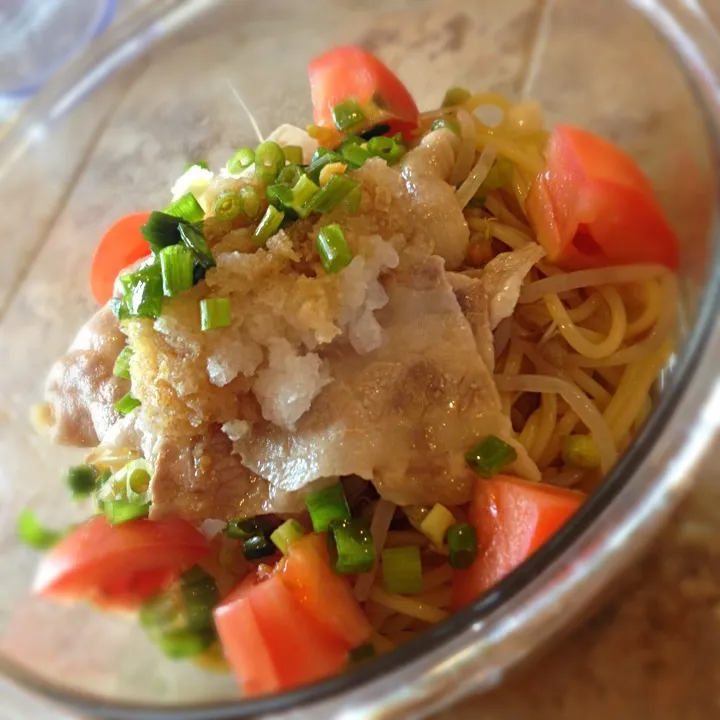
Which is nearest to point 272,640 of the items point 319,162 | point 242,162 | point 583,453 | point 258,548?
point 258,548

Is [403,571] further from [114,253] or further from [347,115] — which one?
[114,253]

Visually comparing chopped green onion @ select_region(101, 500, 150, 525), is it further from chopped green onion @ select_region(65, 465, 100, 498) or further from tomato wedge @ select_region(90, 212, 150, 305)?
tomato wedge @ select_region(90, 212, 150, 305)

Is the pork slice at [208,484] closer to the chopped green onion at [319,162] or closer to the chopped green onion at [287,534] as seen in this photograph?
the chopped green onion at [287,534]

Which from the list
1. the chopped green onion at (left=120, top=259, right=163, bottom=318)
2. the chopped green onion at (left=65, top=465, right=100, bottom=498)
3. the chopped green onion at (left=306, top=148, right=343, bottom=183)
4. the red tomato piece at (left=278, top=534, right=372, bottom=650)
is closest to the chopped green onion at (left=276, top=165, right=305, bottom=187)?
the chopped green onion at (left=306, top=148, right=343, bottom=183)

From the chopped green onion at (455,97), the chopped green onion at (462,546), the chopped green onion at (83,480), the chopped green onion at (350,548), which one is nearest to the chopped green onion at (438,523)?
the chopped green onion at (462,546)

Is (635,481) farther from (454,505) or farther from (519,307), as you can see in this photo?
(519,307)

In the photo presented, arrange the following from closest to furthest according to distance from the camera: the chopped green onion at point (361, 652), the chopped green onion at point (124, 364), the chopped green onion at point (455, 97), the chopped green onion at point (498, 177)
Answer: the chopped green onion at point (361, 652) → the chopped green onion at point (124, 364) → the chopped green onion at point (498, 177) → the chopped green onion at point (455, 97)

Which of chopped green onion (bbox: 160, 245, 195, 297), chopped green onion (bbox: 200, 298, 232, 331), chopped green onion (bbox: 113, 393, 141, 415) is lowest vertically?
chopped green onion (bbox: 113, 393, 141, 415)
